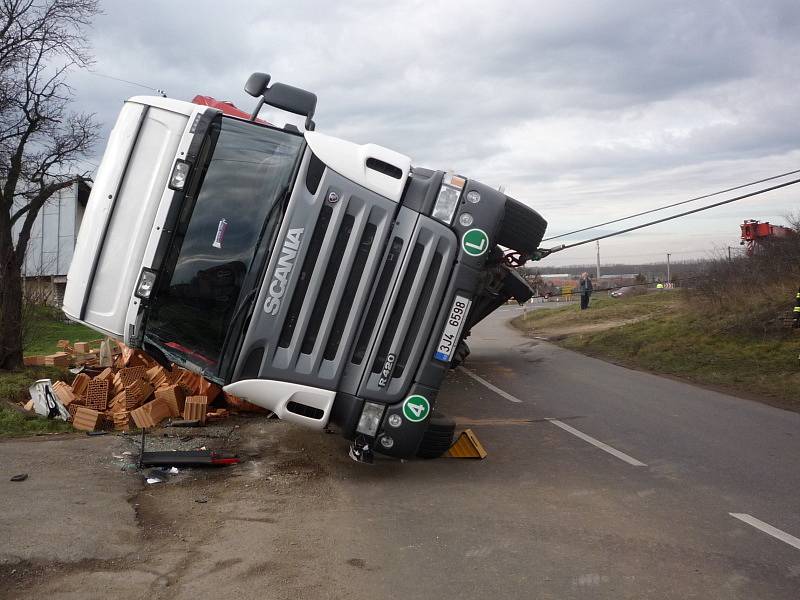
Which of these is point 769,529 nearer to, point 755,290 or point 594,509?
point 594,509

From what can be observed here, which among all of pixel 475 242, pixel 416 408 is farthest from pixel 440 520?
pixel 475 242

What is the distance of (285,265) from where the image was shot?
5133 millimetres

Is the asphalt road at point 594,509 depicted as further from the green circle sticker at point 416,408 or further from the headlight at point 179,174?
the headlight at point 179,174

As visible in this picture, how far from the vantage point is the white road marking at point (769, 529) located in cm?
444

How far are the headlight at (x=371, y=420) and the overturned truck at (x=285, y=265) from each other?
2cm

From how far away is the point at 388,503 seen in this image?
537 centimetres

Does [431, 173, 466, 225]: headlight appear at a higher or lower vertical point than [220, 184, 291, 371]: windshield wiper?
higher

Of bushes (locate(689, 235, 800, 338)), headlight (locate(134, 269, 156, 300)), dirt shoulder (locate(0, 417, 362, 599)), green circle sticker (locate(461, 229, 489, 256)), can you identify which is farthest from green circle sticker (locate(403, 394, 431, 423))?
bushes (locate(689, 235, 800, 338))

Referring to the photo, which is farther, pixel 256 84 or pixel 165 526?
pixel 256 84

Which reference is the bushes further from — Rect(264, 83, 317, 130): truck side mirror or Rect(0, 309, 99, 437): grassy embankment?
Rect(0, 309, 99, 437): grassy embankment

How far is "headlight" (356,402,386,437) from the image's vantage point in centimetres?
531

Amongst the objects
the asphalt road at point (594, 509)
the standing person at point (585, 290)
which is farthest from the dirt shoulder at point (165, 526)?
the standing person at point (585, 290)

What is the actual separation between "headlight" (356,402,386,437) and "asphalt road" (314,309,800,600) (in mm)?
582

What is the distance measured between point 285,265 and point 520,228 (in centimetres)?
222
